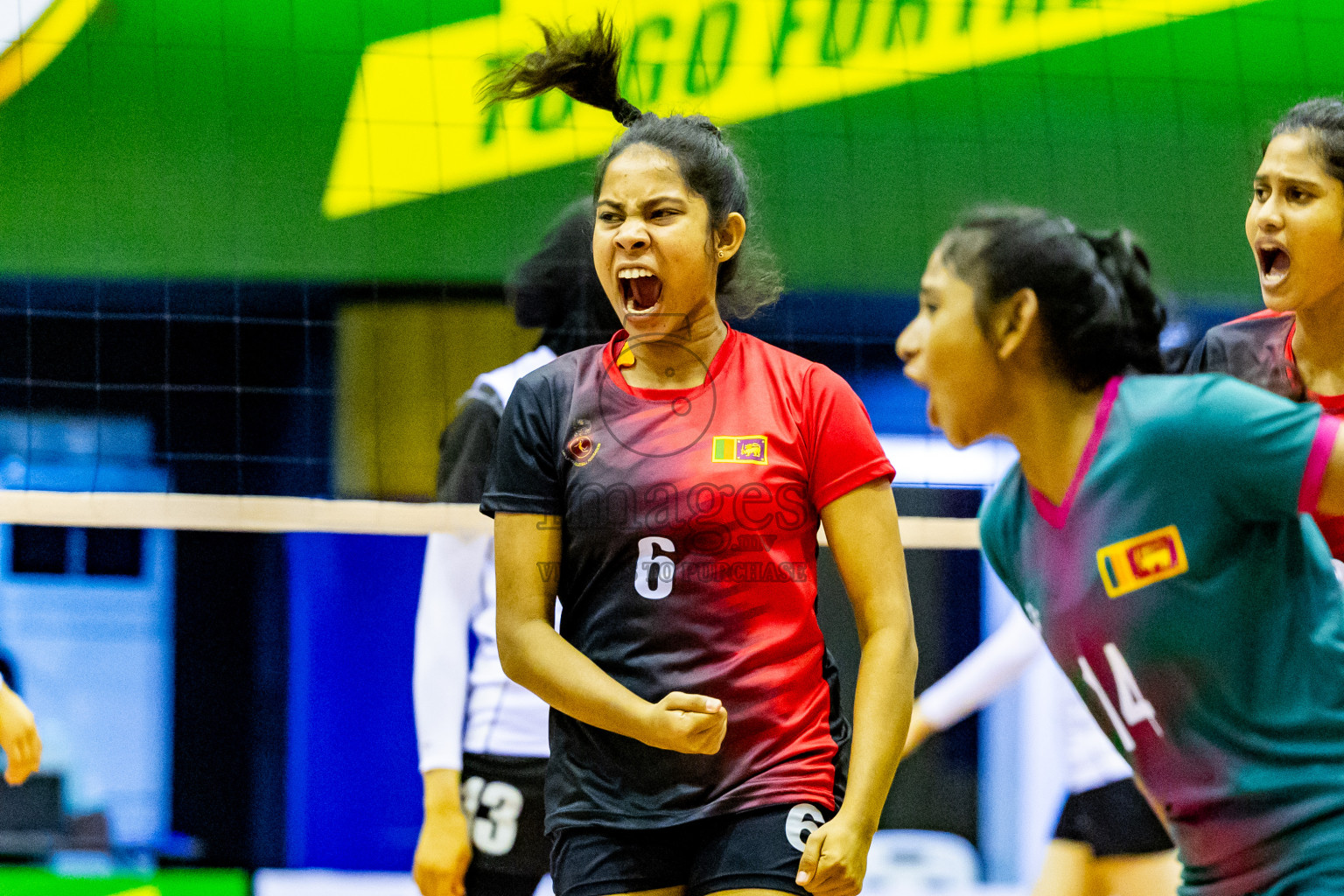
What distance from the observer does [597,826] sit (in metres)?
1.88

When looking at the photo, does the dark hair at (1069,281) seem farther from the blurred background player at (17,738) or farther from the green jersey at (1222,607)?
the blurred background player at (17,738)

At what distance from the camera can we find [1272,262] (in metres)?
2.34

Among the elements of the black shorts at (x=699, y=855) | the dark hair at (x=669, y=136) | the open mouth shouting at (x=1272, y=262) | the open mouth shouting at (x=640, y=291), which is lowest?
the black shorts at (x=699, y=855)

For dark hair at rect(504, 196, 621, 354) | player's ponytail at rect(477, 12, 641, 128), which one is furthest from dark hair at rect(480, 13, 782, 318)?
dark hair at rect(504, 196, 621, 354)

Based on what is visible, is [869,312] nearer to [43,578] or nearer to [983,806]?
[983,806]

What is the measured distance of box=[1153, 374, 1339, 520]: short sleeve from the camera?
1.55m

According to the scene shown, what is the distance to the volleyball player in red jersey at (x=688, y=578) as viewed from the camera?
6.13 feet

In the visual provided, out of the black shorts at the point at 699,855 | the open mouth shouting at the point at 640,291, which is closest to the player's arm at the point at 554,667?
the black shorts at the point at 699,855

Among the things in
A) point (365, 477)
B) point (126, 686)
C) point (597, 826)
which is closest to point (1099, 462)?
point (597, 826)

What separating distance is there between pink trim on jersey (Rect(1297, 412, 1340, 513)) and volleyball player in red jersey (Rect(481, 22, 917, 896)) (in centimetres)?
63

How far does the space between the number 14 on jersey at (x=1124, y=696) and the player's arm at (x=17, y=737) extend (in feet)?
8.50

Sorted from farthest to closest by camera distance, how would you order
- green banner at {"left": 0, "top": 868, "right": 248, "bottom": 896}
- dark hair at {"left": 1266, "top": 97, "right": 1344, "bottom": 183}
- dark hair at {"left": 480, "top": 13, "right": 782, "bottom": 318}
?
green banner at {"left": 0, "top": 868, "right": 248, "bottom": 896} < dark hair at {"left": 1266, "top": 97, "right": 1344, "bottom": 183} < dark hair at {"left": 480, "top": 13, "right": 782, "bottom": 318}

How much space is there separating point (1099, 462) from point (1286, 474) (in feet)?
0.71

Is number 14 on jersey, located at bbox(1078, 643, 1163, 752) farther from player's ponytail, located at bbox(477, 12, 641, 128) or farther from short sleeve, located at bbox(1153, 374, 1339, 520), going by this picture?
player's ponytail, located at bbox(477, 12, 641, 128)
